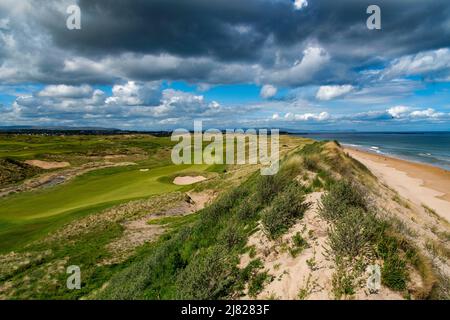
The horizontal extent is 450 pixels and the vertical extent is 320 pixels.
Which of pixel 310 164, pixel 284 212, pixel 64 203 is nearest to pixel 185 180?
pixel 64 203

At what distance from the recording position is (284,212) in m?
10.0

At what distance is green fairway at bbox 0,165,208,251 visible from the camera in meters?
21.6

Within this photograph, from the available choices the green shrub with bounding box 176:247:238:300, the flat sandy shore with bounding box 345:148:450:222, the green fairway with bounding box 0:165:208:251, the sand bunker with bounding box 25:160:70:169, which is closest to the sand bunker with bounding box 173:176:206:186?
the green fairway with bounding box 0:165:208:251

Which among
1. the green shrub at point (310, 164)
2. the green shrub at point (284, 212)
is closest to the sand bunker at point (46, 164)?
the green shrub at point (310, 164)

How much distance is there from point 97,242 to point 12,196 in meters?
28.9

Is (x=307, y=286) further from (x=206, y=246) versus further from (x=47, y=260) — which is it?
(x=47, y=260)

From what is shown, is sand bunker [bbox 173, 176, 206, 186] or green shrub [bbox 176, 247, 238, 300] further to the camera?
sand bunker [bbox 173, 176, 206, 186]

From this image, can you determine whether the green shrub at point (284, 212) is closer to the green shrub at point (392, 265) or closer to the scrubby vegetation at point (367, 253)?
the scrubby vegetation at point (367, 253)

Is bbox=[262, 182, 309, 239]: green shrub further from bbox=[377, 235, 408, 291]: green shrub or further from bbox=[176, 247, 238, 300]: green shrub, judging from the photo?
bbox=[377, 235, 408, 291]: green shrub

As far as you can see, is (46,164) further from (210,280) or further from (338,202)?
(338,202)

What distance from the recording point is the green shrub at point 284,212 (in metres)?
9.45

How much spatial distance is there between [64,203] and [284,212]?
92.8ft

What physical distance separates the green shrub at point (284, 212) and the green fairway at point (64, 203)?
17.6 meters

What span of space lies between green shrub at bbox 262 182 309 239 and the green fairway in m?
17.6
